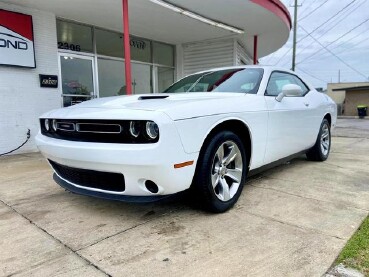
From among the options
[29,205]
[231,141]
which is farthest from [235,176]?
[29,205]

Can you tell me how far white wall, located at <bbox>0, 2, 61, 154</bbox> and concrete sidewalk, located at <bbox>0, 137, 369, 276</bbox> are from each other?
11.3ft

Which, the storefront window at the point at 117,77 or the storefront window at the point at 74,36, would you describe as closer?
the storefront window at the point at 74,36

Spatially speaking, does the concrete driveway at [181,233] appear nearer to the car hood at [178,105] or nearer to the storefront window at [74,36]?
the car hood at [178,105]

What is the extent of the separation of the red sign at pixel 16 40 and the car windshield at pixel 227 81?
172 inches

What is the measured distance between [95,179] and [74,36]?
6.70m

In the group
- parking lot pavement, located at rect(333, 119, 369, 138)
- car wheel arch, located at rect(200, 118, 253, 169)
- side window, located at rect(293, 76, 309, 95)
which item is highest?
side window, located at rect(293, 76, 309, 95)

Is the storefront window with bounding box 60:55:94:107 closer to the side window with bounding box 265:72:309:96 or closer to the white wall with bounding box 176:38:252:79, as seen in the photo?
the white wall with bounding box 176:38:252:79

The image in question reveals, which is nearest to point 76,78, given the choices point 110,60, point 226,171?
point 110,60

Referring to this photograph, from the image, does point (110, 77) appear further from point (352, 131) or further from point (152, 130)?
point (352, 131)

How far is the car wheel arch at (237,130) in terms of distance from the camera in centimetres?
270

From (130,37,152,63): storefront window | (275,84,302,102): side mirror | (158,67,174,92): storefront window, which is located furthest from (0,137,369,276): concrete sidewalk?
(158,67,174,92): storefront window

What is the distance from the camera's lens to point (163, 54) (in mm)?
11016

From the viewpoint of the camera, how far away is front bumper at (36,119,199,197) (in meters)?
2.26

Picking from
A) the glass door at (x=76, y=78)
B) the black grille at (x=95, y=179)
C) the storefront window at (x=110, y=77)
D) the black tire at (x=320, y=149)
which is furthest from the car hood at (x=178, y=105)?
the storefront window at (x=110, y=77)
